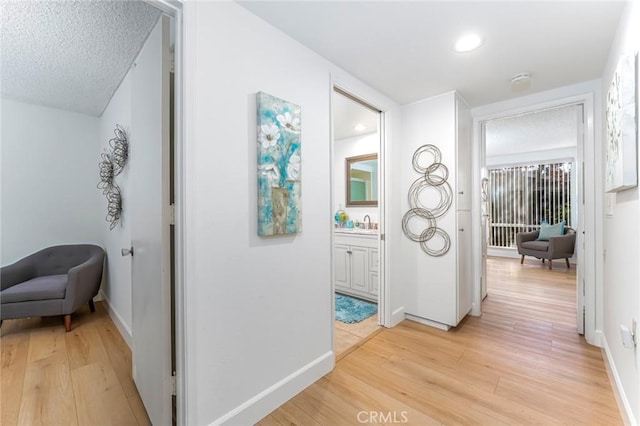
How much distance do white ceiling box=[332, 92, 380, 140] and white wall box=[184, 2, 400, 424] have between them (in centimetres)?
107

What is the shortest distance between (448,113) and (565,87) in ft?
3.42

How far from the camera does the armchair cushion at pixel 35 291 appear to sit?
2527 mm

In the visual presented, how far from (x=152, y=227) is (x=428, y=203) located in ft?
7.84

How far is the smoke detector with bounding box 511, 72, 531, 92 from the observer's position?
2.24 meters

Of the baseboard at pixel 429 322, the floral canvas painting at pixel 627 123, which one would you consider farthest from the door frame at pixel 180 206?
the baseboard at pixel 429 322

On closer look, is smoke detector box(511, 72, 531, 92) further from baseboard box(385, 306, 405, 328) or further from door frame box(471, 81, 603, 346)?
baseboard box(385, 306, 405, 328)

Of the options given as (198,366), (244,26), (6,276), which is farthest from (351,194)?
(6,276)

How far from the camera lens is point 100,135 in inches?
140

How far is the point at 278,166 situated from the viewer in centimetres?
162

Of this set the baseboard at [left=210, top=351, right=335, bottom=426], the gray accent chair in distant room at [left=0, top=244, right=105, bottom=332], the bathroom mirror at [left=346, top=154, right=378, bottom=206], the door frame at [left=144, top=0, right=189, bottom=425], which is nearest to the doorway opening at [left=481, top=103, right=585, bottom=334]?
the bathroom mirror at [left=346, top=154, right=378, bottom=206]

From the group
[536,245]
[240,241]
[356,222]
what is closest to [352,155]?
[356,222]

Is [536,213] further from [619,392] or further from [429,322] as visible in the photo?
[619,392]

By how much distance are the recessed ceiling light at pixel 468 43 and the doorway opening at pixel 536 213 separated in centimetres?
144

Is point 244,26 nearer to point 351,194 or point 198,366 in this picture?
point 198,366
